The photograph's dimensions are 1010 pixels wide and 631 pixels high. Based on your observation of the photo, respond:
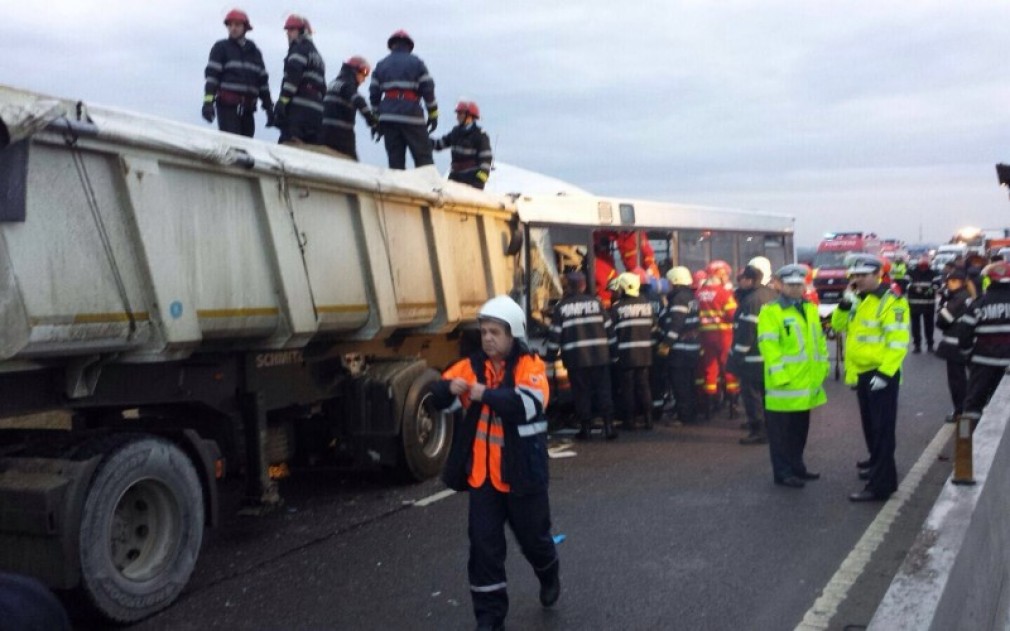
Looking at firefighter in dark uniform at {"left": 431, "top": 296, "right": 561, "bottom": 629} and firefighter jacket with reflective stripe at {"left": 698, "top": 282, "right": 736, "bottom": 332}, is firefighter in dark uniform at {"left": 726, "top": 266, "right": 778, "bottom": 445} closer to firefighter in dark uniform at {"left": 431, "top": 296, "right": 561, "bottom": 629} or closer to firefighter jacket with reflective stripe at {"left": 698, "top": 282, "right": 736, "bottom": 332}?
firefighter jacket with reflective stripe at {"left": 698, "top": 282, "right": 736, "bottom": 332}

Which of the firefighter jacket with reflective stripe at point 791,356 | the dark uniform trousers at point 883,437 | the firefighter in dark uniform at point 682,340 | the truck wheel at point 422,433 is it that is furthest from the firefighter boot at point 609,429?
the dark uniform trousers at point 883,437

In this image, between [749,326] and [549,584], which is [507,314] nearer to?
[549,584]

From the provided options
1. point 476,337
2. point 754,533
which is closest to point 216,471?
point 754,533

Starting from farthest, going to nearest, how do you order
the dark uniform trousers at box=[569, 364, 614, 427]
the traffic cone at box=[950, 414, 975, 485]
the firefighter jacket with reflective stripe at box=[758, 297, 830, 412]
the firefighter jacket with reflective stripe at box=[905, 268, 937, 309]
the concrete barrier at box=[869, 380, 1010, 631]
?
the firefighter jacket with reflective stripe at box=[905, 268, 937, 309], the dark uniform trousers at box=[569, 364, 614, 427], the firefighter jacket with reflective stripe at box=[758, 297, 830, 412], the traffic cone at box=[950, 414, 975, 485], the concrete barrier at box=[869, 380, 1010, 631]

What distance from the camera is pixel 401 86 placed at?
11.1 meters

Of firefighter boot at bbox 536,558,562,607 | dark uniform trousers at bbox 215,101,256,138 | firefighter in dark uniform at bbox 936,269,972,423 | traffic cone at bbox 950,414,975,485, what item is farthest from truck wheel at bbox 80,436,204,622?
firefighter in dark uniform at bbox 936,269,972,423

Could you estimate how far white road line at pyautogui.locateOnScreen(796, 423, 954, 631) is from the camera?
535 centimetres

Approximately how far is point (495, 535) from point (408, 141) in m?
6.63

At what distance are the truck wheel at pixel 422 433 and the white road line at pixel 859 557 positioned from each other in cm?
321

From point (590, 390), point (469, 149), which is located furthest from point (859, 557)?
point (469, 149)

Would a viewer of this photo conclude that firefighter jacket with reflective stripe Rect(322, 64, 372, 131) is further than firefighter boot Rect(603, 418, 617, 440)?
No

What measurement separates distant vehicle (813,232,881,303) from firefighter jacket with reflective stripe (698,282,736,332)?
16143 millimetres

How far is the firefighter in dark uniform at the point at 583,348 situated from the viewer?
10789 millimetres

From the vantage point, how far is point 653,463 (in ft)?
31.6
